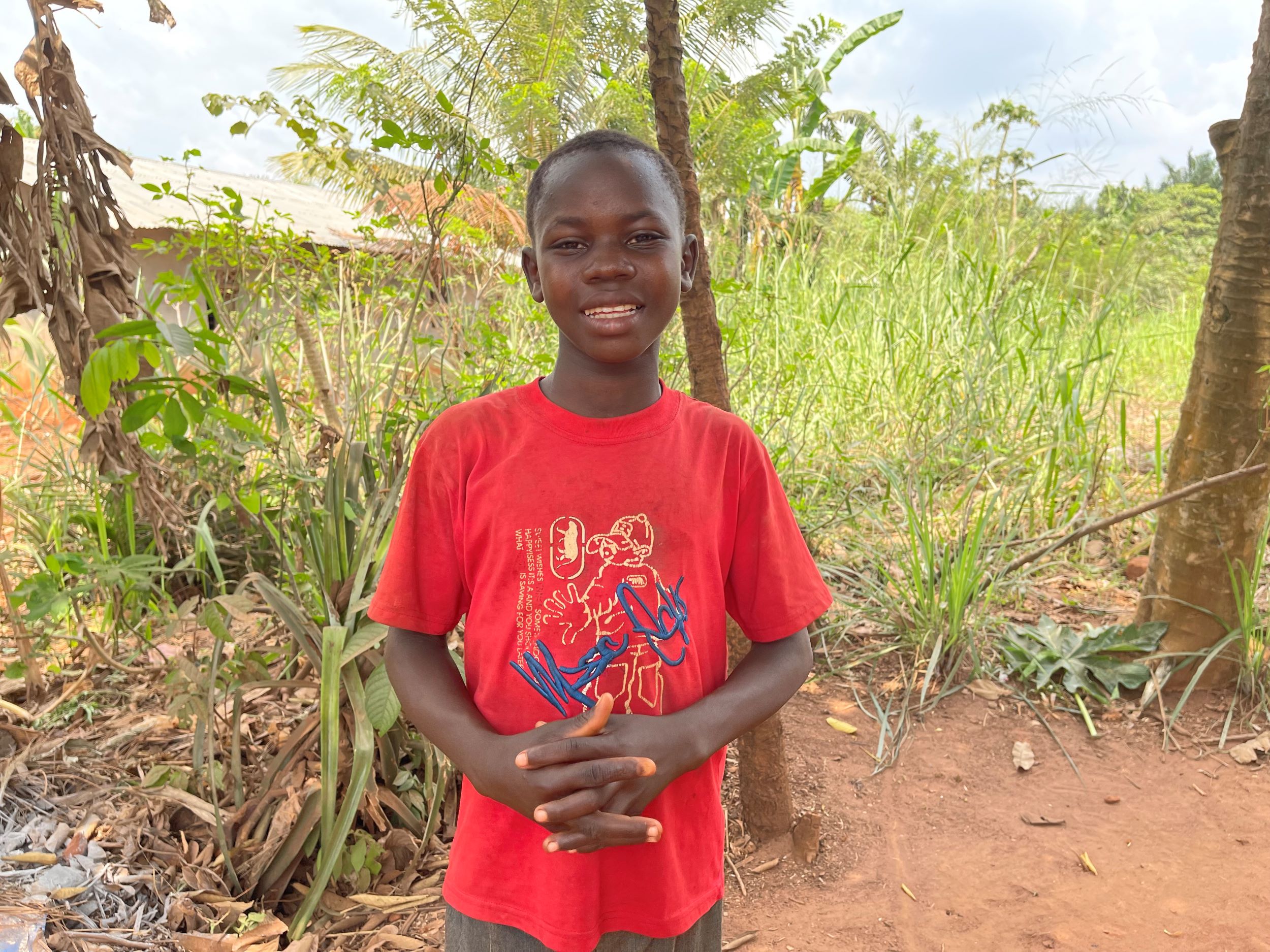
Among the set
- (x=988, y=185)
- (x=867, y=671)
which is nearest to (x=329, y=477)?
(x=867, y=671)

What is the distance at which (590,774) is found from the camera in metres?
0.93

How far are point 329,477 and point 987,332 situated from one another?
3.00m

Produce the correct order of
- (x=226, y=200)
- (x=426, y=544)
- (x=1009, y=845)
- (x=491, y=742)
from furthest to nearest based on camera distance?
(x=226, y=200), (x=1009, y=845), (x=426, y=544), (x=491, y=742)

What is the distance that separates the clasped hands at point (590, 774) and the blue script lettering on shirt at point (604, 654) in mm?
Answer: 82

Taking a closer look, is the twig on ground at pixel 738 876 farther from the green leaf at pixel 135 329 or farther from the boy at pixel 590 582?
the green leaf at pixel 135 329

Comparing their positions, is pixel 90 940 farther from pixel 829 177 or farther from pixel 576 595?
pixel 829 177

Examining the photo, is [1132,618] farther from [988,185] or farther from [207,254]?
[207,254]

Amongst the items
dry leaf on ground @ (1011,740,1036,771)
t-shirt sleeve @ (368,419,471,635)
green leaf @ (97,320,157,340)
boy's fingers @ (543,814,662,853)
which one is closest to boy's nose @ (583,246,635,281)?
t-shirt sleeve @ (368,419,471,635)

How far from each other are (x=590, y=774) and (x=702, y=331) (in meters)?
1.25

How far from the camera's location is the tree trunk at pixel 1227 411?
2.68 meters

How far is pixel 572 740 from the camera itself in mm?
941

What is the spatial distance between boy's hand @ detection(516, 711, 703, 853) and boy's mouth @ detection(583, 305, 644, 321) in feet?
1.59

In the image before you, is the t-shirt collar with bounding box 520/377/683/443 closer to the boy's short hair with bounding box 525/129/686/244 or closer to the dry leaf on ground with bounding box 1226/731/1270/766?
the boy's short hair with bounding box 525/129/686/244

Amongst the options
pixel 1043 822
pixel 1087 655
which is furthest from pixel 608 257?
pixel 1087 655
